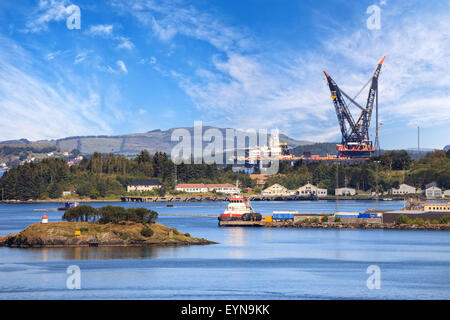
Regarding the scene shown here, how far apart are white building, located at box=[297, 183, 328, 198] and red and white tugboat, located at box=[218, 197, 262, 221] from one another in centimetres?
4909

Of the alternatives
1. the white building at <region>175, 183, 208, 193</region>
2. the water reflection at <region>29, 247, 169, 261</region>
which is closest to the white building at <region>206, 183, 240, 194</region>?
the white building at <region>175, 183, 208, 193</region>

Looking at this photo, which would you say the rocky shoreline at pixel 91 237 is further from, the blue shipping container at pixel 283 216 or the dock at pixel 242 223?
the blue shipping container at pixel 283 216

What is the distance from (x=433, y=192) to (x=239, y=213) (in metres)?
→ 43.4

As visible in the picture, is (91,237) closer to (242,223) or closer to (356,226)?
(242,223)

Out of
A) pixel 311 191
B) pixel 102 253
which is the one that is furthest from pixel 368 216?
pixel 311 191

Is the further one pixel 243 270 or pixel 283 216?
pixel 283 216

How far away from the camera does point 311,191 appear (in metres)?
103

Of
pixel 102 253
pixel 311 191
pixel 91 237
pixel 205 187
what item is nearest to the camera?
pixel 102 253

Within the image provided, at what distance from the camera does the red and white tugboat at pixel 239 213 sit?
51406mm

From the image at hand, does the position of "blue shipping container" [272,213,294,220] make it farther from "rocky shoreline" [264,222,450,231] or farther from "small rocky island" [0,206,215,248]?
"small rocky island" [0,206,215,248]

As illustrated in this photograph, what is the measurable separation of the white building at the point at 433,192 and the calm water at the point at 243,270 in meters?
47.7

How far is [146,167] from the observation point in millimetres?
107562

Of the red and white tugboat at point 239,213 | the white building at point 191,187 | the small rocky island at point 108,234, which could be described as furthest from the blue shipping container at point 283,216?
the white building at point 191,187

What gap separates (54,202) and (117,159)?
581 inches
